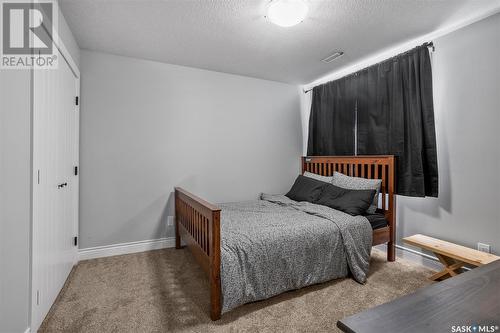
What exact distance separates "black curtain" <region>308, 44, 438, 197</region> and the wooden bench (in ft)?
1.47

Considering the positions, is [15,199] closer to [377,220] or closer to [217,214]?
[217,214]

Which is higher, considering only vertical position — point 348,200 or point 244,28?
point 244,28

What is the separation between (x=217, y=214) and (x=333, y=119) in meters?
2.51

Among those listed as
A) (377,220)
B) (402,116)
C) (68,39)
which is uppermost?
(68,39)

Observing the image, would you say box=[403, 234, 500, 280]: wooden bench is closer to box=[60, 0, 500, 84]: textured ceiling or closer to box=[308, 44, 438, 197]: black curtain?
box=[308, 44, 438, 197]: black curtain

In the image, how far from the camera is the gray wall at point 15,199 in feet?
4.09

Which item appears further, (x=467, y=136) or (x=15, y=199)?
(x=467, y=136)

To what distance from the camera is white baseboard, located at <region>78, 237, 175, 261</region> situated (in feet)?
9.01

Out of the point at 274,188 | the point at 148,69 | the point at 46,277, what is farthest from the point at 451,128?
the point at 46,277

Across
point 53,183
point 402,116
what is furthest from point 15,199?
point 402,116

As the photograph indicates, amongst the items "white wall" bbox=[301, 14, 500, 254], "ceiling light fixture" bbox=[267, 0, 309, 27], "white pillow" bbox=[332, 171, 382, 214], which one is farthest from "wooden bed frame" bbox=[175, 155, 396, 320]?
"ceiling light fixture" bbox=[267, 0, 309, 27]

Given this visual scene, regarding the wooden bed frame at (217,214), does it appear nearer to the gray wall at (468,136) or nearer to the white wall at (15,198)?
the gray wall at (468,136)

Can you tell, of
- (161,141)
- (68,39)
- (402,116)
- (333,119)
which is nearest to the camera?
(68,39)

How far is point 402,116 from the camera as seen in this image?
265 cm
